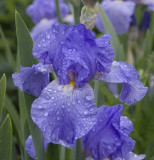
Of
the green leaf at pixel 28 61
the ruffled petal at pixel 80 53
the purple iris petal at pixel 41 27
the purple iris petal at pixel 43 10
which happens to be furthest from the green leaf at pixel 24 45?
the purple iris petal at pixel 43 10

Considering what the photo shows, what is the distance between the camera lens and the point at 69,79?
0.78 metres

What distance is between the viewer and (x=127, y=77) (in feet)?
2.68

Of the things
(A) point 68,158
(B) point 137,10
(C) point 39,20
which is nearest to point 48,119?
(A) point 68,158

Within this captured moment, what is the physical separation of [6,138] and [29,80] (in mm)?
175

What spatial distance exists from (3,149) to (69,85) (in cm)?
27

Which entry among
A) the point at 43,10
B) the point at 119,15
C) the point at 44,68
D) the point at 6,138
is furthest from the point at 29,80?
the point at 43,10

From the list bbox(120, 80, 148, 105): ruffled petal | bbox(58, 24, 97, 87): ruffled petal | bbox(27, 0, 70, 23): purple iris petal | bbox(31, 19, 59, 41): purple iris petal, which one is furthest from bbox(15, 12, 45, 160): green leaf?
bbox(27, 0, 70, 23): purple iris petal

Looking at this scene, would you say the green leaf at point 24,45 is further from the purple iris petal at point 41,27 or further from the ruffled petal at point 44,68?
the purple iris petal at point 41,27

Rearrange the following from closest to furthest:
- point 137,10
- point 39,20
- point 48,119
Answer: point 48,119
point 39,20
point 137,10

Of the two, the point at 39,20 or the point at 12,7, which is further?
the point at 12,7

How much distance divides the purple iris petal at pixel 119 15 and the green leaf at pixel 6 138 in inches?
41.7

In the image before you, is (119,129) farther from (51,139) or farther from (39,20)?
(39,20)

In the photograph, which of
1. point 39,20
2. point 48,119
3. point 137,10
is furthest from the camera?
point 137,10

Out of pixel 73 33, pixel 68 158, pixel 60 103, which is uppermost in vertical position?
pixel 73 33
